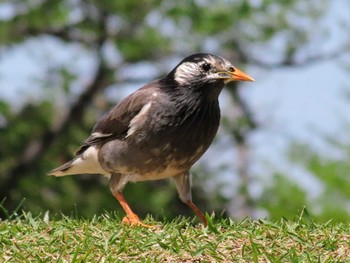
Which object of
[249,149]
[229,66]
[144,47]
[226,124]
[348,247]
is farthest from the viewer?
[249,149]

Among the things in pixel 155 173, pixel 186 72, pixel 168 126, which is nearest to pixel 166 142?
pixel 168 126

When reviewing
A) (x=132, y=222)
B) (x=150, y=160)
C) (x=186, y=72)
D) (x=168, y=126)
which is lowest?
(x=132, y=222)

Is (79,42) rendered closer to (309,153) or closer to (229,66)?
(309,153)

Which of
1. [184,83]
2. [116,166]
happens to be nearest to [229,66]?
[184,83]

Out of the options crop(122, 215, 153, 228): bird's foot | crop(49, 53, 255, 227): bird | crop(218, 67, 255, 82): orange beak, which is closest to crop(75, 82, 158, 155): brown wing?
crop(49, 53, 255, 227): bird

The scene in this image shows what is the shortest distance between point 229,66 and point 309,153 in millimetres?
18305

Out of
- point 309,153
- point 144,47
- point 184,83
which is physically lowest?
point 309,153

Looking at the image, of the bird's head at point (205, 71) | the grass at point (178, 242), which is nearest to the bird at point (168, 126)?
Result: the bird's head at point (205, 71)

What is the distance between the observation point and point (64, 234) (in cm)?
706

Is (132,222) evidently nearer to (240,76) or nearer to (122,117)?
(122,117)

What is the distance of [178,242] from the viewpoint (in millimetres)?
6859

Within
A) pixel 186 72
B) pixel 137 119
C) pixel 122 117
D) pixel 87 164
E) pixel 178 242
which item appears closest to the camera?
pixel 178 242

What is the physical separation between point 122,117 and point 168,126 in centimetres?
56

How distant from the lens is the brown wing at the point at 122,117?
8820mm
